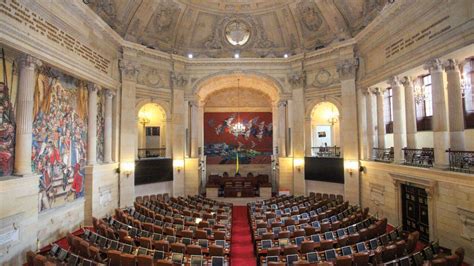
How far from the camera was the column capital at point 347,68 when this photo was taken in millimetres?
16406

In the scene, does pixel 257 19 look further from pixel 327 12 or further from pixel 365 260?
pixel 365 260

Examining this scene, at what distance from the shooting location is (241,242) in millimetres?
11648

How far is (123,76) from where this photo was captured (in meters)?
16.7

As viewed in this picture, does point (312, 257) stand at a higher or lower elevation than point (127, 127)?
lower

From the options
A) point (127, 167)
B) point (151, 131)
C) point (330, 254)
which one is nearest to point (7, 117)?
point (127, 167)

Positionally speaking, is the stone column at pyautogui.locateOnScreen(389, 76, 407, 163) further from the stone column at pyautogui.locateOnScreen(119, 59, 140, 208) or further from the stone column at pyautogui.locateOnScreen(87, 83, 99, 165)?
the stone column at pyautogui.locateOnScreen(87, 83, 99, 165)

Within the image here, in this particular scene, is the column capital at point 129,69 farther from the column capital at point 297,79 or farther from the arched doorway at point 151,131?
the column capital at point 297,79

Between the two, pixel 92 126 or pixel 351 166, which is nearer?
pixel 92 126

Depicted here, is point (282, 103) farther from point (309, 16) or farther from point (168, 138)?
point (168, 138)

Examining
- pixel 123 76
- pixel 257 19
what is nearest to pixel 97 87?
pixel 123 76

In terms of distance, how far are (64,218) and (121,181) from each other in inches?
174

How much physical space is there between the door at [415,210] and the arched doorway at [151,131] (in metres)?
15.3

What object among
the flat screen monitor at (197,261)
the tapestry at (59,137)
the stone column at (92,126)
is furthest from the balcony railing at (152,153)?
the flat screen monitor at (197,261)

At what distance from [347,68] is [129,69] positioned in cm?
1348
